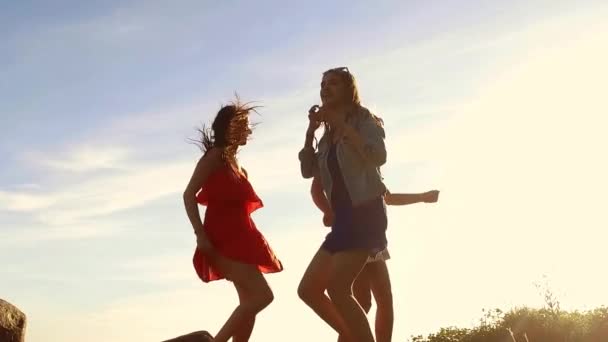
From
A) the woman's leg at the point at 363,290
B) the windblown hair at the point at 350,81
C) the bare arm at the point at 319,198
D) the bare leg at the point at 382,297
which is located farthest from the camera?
the bare arm at the point at 319,198

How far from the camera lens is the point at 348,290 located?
18.2 ft

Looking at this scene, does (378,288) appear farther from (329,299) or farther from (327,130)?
(327,130)

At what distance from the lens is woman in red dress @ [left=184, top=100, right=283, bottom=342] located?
6277mm

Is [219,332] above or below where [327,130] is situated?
below

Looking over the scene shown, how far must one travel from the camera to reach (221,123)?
6.59 m

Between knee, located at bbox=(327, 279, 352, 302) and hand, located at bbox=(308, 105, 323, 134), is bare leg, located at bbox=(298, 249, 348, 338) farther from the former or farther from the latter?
hand, located at bbox=(308, 105, 323, 134)

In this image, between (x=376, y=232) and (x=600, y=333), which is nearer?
(x=376, y=232)

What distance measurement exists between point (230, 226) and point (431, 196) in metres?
1.64

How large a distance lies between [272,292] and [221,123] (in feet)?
4.74

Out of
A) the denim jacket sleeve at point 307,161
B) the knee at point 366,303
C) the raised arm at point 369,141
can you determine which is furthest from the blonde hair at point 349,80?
the knee at point 366,303

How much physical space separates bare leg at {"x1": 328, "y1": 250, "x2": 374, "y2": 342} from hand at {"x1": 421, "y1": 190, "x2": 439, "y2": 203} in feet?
3.38

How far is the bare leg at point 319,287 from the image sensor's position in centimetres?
563

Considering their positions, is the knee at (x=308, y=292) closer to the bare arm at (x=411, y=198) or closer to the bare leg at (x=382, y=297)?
the bare leg at (x=382, y=297)

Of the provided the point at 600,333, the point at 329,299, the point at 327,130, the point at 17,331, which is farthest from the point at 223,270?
the point at 600,333
